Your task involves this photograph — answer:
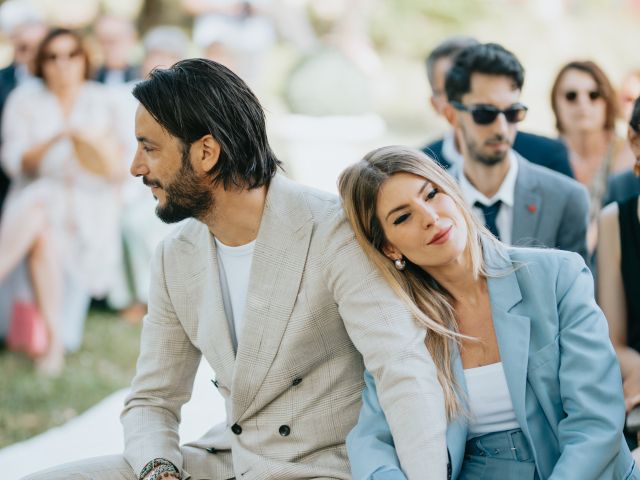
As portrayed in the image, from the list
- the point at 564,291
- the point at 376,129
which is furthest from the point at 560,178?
the point at 376,129

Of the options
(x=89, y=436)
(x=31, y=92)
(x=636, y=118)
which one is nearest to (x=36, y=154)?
(x=31, y=92)

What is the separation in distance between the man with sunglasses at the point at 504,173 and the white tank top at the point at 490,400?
4.10ft

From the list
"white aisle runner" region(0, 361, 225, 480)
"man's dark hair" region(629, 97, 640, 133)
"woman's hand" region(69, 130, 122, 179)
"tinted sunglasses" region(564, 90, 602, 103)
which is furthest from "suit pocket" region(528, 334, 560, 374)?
"woman's hand" region(69, 130, 122, 179)

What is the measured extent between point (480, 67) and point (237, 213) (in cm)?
172

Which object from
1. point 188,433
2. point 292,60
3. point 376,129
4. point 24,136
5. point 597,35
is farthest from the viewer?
point 597,35

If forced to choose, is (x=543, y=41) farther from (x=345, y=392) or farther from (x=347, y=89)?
(x=345, y=392)

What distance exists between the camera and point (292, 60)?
1068cm

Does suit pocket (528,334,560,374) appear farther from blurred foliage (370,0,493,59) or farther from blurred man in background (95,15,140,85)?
blurred foliage (370,0,493,59)

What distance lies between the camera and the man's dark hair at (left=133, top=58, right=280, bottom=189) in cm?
283

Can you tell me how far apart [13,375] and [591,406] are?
212 inches

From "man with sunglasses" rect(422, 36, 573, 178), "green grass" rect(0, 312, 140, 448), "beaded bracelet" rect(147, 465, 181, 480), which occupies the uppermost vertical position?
"man with sunglasses" rect(422, 36, 573, 178)

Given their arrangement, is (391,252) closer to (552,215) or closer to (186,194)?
(186,194)

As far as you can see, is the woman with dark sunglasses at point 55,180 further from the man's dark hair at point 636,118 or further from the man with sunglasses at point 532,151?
the man's dark hair at point 636,118

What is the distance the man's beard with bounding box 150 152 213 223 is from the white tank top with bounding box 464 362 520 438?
0.93 m
